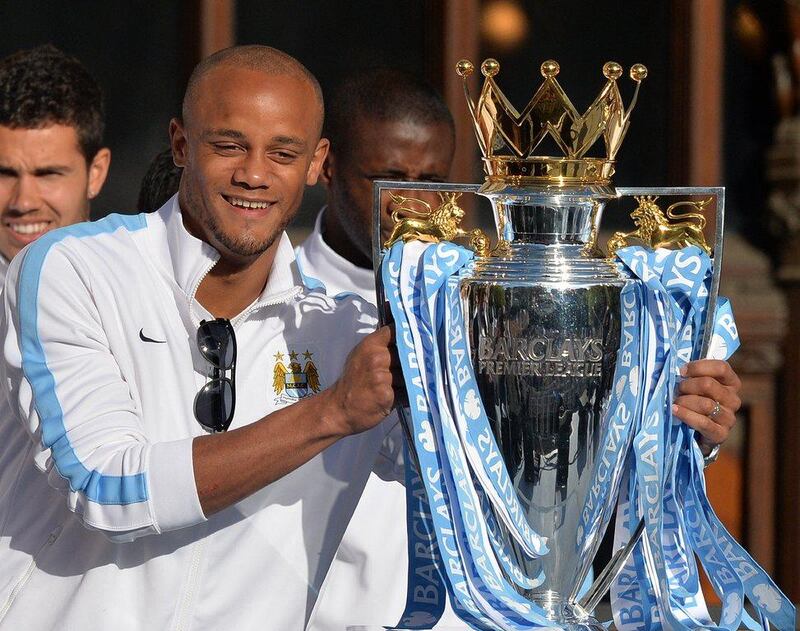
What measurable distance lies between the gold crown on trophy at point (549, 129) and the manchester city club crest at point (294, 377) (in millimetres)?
472

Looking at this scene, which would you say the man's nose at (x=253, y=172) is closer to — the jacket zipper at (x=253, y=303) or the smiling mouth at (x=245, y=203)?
the smiling mouth at (x=245, y=203)

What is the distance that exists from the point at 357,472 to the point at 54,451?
534mm

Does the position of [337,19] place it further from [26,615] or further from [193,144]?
[26,615]

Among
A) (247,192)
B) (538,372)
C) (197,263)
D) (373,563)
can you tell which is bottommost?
(373,563)

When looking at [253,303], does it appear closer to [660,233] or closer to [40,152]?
[660,233]

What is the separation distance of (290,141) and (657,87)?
8.97 ft

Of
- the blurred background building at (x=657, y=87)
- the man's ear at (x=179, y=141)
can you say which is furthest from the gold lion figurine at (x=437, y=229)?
the blurred background building at (x=657, y=87)

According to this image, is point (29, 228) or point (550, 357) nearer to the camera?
point (550, 357)

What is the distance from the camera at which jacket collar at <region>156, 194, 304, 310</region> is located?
2.33m

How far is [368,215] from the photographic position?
3.10 meters

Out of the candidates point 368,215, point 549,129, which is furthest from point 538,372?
point 368,215

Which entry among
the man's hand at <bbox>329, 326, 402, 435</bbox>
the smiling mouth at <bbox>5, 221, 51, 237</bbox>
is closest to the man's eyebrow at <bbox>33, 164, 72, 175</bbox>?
the smiling mouth at <bbox>5, 221, 51, 237</bbox>

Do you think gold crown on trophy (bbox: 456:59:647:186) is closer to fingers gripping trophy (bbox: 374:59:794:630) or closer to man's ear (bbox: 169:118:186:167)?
fingers gripping trophy (bbox: 374:59:794:630)

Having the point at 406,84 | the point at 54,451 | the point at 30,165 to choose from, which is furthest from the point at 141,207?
the point at 54,451
